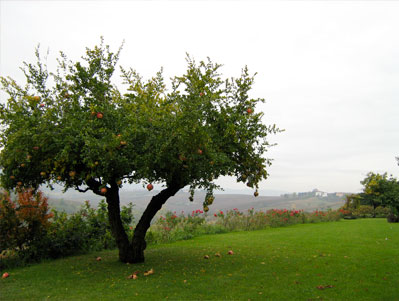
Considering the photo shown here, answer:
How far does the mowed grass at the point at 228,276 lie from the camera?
6738 mm

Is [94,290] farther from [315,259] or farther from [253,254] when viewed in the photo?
[315,259]

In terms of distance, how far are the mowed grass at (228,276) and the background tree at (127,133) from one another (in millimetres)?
1702

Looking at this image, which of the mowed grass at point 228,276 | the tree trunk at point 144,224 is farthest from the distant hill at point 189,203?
the tree trunk at point 144,224

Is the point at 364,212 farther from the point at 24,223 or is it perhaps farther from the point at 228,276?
the point at 24,223

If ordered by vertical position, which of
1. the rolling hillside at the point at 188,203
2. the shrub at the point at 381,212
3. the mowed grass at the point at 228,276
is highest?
the rolling hillside at the point at 188,203

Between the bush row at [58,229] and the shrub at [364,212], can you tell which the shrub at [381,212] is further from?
the bush row at [58,229]

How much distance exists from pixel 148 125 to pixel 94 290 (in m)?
4.16

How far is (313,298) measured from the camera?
20.9 ft

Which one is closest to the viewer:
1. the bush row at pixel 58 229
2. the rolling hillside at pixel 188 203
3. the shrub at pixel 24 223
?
the shrub at pixel 24 223

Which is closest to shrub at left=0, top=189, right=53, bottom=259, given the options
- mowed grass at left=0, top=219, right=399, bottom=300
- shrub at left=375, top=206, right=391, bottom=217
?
mowed grass at left=0, top=219, right=399, bottom=300

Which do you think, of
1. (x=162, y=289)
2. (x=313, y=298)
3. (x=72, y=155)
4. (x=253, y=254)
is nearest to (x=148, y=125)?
(x=72, y=155)

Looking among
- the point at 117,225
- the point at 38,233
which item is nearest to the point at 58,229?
the point at 38,233

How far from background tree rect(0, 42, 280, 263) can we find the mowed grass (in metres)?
1.70

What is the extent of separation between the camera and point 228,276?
26.6ft
